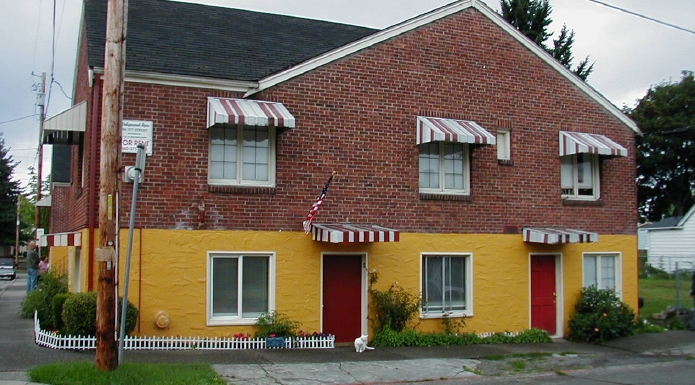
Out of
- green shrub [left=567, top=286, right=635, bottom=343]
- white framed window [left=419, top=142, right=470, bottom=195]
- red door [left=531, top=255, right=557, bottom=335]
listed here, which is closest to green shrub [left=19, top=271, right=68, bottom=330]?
white framed window [left=419, top=142, right=470, bottom=195]

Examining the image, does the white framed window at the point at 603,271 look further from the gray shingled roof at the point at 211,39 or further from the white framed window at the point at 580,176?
the gray shingled roof at the point at 211,39

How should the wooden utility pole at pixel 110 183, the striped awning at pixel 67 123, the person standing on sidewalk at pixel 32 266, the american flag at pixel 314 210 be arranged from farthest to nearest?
the person standing on sidewalk at pixel 32 266 → the striped awning at pixel 67 123 → the american flag at pixel 314 210 → the wooden utility pole at pixel 110 183

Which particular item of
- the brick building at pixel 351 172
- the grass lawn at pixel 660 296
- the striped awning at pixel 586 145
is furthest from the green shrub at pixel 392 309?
the grass lawn at pixel 660 296

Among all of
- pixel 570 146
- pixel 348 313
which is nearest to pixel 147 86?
pixel 348 313

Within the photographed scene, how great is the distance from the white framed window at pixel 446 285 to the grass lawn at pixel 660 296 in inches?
252

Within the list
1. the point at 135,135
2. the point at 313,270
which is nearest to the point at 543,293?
the point at 313,270

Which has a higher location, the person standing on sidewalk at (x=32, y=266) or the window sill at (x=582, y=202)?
the window sill at (x=582, y=202)

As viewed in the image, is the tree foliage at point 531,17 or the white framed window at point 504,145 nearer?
the white framed window at point 504,145

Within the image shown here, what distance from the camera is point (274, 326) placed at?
553 inches

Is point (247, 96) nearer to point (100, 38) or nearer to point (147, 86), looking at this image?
point (147, 86)

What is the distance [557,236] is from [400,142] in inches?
162

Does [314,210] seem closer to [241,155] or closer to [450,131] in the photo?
[241,155]

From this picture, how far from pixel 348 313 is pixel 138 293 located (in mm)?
4320

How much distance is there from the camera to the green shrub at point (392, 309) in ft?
49.3
